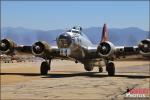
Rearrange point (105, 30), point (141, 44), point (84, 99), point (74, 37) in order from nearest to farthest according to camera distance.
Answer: point (84, 99) < point (141, 44) < point (74, 37) < point (105, 30)

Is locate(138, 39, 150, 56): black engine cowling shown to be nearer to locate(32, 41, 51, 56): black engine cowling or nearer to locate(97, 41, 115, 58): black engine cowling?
locate(97, 41, 115, 58): black engine cowling

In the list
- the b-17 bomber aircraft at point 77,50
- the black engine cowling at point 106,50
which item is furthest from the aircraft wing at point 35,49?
the black engine cowling at point 106,50

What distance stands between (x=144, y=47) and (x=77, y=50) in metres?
5.82

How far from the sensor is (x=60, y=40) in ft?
99.2

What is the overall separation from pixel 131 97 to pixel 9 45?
19.2 m

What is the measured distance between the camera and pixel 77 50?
32594mm

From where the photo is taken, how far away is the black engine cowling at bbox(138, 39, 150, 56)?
2925 cm

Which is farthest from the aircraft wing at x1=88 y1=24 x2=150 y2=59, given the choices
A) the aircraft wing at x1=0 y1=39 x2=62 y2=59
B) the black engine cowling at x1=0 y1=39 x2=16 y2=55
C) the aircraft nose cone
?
the black engine cowling at x1=0 y1=39 x2=16 y2=55

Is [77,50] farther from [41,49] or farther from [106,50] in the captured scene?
[106,50]

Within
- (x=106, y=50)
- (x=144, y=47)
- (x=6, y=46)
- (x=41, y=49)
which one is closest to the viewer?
(x=144, y=47)

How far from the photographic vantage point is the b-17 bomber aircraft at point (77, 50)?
1192 inches

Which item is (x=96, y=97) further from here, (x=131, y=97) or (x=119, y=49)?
(x=119, y=49)

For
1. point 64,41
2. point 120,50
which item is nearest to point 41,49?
point 64,41

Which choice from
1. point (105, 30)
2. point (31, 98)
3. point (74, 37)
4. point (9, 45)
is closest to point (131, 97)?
point (31, 98)
